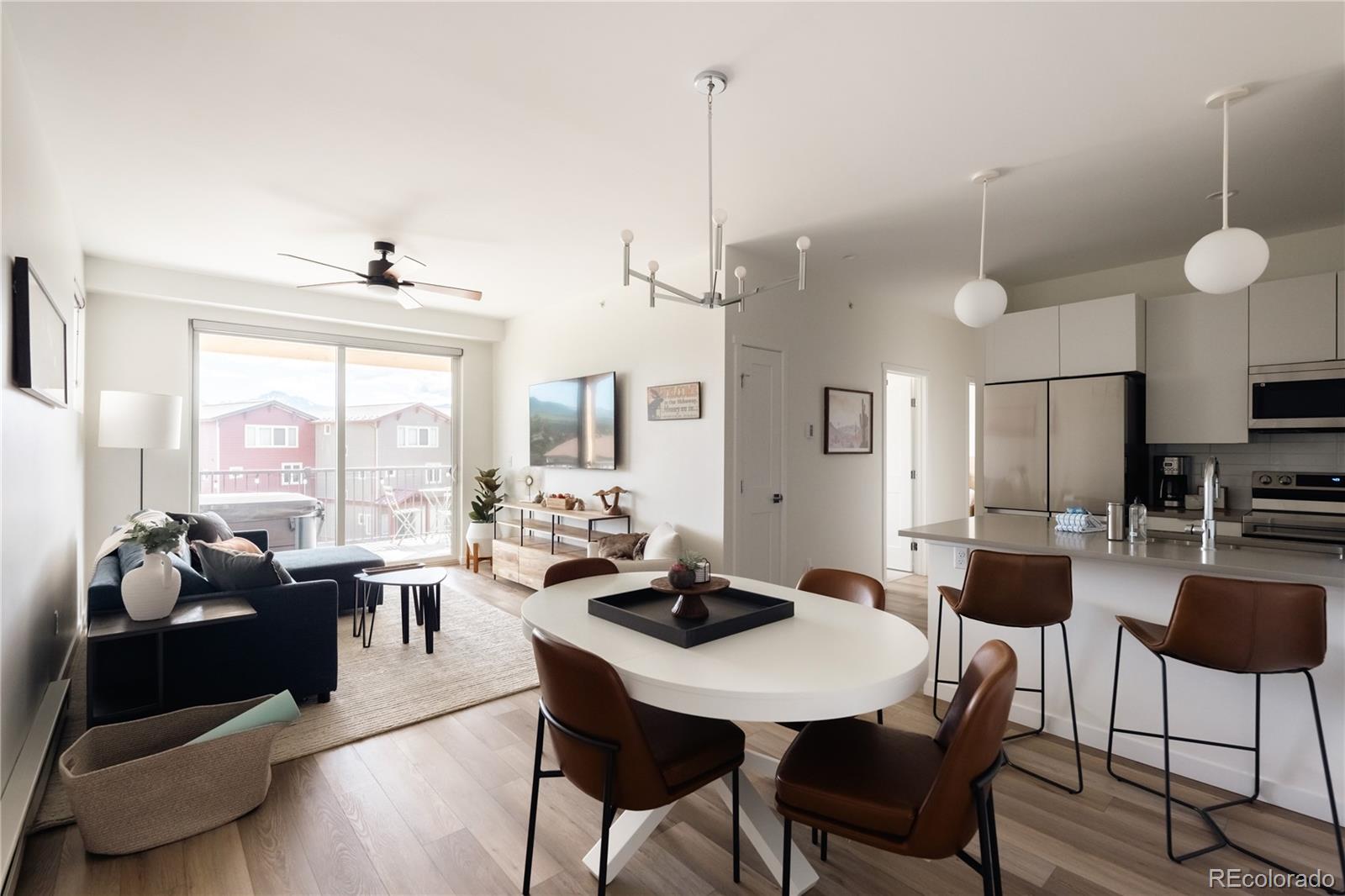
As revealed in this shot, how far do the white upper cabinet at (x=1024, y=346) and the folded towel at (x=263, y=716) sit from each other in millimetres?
4866

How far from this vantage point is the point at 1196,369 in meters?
4.08

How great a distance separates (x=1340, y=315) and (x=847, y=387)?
2.91 metres

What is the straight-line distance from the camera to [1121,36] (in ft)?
6.84

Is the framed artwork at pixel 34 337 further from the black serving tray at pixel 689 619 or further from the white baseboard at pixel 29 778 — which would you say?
the black serving tray at pixel 689 619

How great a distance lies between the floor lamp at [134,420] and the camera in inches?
165

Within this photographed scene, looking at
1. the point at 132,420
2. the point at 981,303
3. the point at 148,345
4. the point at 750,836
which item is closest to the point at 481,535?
the point at 132,420

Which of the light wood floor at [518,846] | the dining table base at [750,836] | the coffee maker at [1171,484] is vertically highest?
the coffee maker at [1171,484]

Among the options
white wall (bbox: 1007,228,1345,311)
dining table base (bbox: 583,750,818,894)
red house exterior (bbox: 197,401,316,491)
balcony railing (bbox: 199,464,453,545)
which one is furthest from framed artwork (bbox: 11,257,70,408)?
white wall (bbox: 1007,228,1345,311)

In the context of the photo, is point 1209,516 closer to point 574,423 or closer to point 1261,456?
point 1261,456

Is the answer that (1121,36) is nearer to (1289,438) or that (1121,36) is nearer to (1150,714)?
(1150,714)

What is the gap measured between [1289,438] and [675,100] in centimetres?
431

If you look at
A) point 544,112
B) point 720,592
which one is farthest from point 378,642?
point 544,112

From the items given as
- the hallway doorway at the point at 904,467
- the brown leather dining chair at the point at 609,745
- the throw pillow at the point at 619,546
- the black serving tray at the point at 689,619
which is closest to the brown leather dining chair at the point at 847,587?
the black serving tray at the point at 689,619

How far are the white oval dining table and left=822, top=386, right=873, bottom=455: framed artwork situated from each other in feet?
9.80
